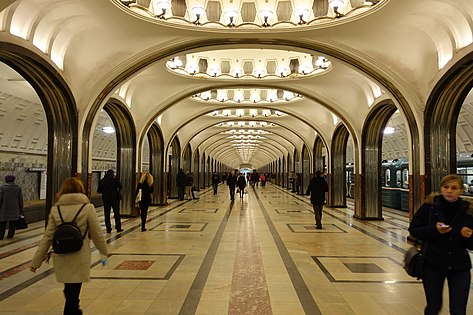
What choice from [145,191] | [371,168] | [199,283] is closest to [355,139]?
[371,168]

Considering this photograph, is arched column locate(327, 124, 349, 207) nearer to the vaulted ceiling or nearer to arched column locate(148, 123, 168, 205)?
the vaulted ceiling

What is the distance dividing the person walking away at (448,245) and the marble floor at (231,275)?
1.31 metres

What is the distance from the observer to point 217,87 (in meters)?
12.8

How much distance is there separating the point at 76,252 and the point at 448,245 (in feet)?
9.02

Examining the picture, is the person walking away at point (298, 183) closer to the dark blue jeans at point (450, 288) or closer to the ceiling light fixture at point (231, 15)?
the ceiling light fixture at point (231, 15)

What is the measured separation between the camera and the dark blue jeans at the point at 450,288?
9.07 feet

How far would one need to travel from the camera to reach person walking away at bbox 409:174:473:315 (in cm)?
272

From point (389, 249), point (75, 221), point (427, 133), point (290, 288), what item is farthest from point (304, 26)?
point (75, 221)

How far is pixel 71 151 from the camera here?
8.71 meters

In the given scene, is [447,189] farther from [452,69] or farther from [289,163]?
[289,163]

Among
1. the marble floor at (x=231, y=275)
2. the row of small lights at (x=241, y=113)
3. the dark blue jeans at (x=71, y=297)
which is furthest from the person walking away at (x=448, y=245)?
the row of small lights at (x=241, y=113)

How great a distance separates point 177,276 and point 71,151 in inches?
188

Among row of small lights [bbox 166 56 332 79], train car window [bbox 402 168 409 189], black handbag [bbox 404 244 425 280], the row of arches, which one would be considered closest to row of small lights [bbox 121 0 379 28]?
the row of arches

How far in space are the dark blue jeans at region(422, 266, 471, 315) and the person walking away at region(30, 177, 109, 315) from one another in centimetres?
254
